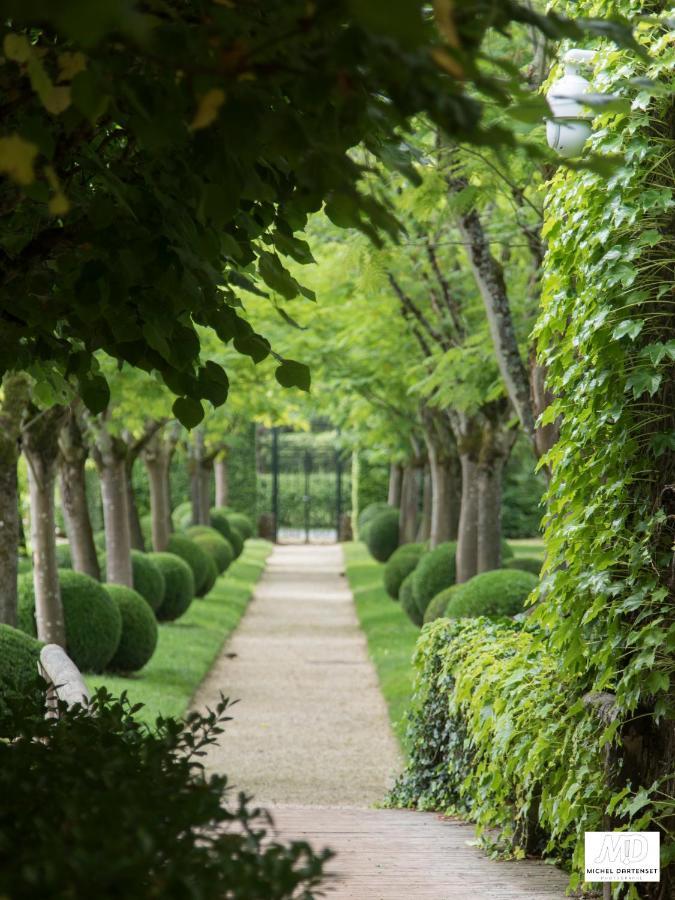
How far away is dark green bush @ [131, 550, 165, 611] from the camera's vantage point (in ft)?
52.6

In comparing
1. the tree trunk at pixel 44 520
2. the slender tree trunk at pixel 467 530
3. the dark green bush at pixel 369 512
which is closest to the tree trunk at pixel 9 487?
the tree trunk at pixel 44 520

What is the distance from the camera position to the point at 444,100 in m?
1.60

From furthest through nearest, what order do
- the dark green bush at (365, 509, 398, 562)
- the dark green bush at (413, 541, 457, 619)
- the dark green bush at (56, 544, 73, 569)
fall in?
1. the dark green bush at (365, 509, 398, 562)
2. the dark green bush at (56, 544, 73, 569)
3. the dark green bush at (413, 541, 457, 619)

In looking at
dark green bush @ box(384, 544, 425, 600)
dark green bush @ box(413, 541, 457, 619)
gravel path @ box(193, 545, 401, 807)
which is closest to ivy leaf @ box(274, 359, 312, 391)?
gravel path @ box(193, 545, 401, 807)

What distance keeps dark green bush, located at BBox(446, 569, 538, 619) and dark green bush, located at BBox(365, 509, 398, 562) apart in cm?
1682

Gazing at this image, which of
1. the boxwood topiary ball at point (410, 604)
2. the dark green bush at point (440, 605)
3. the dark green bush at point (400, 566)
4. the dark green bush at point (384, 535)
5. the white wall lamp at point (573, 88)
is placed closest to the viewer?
the white wall lamp at point (573, 88)

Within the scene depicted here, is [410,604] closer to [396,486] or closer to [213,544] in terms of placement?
[213,544]

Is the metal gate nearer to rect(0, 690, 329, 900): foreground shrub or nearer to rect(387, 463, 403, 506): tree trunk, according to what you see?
rect(387, 463, 403, 506): tree trunk

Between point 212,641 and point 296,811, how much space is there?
30.2 ft

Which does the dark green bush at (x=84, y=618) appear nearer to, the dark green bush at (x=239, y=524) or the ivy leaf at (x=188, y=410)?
the ivy leaf at (x=188, y=410)

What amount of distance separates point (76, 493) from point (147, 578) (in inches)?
115

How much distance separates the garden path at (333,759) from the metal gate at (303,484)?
56.9 ft

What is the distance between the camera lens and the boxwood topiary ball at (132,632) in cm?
1281

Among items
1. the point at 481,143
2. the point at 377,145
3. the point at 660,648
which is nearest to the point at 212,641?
the point at 660,648
